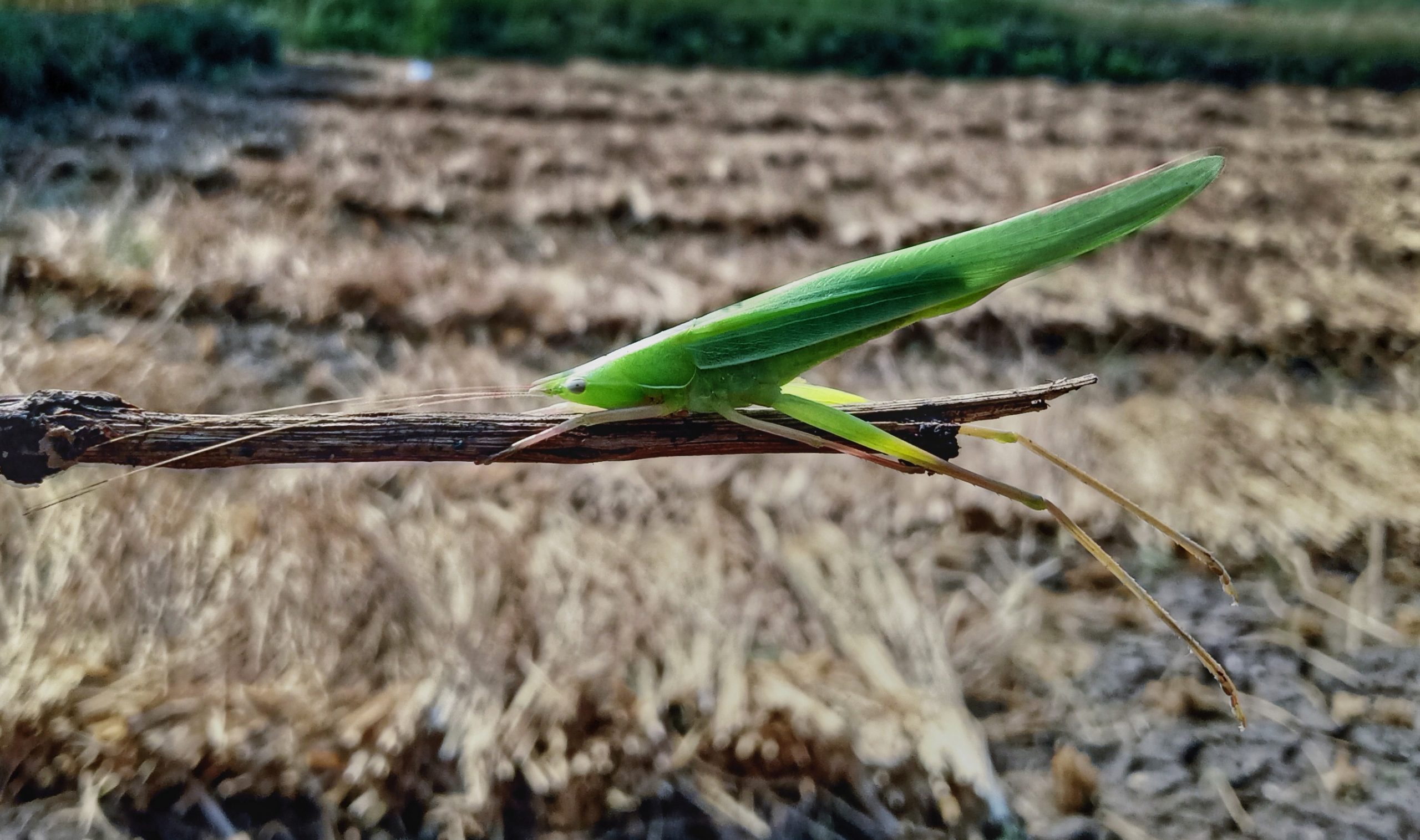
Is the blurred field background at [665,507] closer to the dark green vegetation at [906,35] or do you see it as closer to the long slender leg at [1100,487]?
the long slender leg at [1100,487]

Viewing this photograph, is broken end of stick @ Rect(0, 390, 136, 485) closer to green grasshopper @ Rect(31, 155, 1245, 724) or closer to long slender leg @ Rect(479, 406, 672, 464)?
green grasshopper @ Rect(31, 155, 1245, 724)

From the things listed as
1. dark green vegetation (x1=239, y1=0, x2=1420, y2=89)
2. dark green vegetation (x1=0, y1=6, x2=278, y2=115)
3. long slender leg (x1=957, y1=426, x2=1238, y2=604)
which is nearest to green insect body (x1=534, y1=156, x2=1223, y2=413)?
long slender leg (x1=957, y1=426, x2=1238, y2=604)

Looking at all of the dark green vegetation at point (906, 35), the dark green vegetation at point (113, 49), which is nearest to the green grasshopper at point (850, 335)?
the dark green vegetation at point (113, 49)

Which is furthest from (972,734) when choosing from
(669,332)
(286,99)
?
(286,99)

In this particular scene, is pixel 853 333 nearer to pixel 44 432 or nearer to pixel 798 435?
pixel 798 435

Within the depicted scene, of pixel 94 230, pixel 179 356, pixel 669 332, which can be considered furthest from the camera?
pixel 94 230

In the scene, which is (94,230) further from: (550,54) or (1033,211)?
(550,54)
